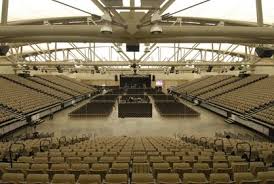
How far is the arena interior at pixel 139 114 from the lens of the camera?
28.1 feet

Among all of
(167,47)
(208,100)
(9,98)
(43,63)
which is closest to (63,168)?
(9,98)

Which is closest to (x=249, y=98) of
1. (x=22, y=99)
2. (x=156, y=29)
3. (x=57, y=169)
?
(x=22, y=99)

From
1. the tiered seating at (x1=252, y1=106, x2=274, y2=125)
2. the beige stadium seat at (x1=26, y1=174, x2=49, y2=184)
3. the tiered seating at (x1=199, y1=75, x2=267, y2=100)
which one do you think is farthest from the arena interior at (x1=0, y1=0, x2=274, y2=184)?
the tiered seating at (x1=199, y1=75, x2=267, y2=100)

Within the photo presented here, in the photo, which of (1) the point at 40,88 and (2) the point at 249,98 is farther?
(1) the point at 40,88

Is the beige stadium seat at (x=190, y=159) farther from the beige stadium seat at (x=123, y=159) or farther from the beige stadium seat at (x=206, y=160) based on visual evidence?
the beige stadium seat at (x=123, y=159)

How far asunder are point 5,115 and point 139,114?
11.8m

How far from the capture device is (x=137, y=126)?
86.4ft

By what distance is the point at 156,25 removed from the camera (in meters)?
10.1

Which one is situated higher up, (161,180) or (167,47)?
(167,47)

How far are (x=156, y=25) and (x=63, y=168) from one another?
4.81 meters

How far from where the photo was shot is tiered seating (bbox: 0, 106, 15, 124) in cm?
2139

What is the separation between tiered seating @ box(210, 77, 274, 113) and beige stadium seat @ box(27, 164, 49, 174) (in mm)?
20033

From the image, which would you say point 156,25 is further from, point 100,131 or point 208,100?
point 208,100

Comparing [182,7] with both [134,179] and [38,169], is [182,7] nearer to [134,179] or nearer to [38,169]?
[38,169]
